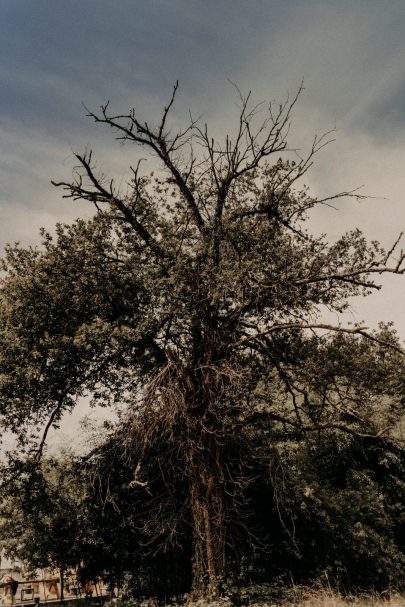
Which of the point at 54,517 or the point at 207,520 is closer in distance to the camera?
the point at 207,520

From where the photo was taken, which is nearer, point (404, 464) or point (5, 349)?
point (5, 349)

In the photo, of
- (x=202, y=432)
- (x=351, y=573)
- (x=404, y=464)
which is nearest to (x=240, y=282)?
(x=202, y=432)

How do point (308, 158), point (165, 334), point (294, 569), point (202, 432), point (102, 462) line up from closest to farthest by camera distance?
1. point (202, 432)
2. point (165, 334)
3. point (102, 462)
4. point (308, 158)
5. point (294, 569)

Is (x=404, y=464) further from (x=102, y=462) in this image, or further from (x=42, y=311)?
(x=42, y=311)

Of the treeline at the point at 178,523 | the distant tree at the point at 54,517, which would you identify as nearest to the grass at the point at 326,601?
the treeline at the point at 178,523

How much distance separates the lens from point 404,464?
2120 centimetres

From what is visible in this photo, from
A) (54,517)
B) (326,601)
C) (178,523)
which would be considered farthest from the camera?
(54,517)

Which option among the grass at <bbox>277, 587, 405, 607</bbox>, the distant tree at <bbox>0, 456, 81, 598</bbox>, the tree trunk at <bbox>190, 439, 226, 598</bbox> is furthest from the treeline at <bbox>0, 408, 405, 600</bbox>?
the grass at <bbox>277, 587, 405, 607</bbox>

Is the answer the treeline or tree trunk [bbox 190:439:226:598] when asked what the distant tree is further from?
tree trunk [bbox 190:439:226:598]

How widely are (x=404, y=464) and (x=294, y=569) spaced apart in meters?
8.33

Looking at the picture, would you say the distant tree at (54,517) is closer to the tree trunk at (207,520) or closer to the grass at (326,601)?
the tree trunk at (207,520)

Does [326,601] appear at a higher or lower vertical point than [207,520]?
lower

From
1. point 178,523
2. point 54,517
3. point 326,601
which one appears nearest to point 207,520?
point 178,523

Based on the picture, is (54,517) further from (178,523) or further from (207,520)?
(207,520)
